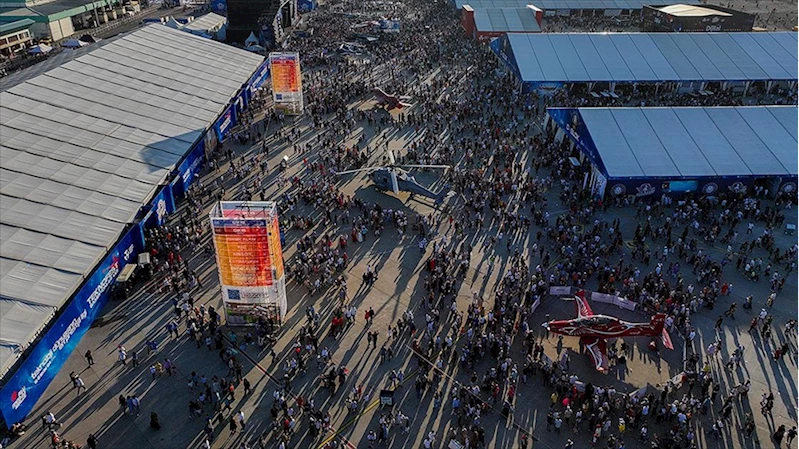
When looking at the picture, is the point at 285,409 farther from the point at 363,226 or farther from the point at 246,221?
the point at 363,226

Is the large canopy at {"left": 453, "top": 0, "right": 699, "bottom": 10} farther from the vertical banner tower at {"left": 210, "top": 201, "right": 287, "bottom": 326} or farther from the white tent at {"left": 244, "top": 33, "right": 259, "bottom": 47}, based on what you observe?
the vertical banner tower at {"left": 210, "top": 201, "right": 287, "bottom": 326}

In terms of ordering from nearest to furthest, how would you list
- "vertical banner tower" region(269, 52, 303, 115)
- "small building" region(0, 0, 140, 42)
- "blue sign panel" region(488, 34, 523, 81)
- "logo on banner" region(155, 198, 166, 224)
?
"logo on banner" region(155, 198, 166, 224)
"vertical banner tower" region(269, 52, 303, 115)
"blue sign panel" region(488, 34, 523, 81)
"small building" region(0, 0, 140, 42)

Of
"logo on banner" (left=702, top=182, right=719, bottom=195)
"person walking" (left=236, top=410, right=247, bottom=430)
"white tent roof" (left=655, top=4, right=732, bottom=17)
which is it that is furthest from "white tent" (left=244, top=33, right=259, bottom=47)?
"person walking" (left=236, top=410, right=247, bottom=430)

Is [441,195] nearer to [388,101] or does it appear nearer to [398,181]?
[398,181]

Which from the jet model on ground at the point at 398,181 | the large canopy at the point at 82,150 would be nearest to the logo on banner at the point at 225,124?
the large canopy at the point at 82,150

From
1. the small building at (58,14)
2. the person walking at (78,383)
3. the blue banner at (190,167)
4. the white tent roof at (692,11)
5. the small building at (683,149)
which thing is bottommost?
the person walking at (78,383)

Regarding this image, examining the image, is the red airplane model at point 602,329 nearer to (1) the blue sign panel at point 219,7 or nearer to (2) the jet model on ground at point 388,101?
(2) the jet model on ground at point 388,101

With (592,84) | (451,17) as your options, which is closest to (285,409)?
(592,84)
